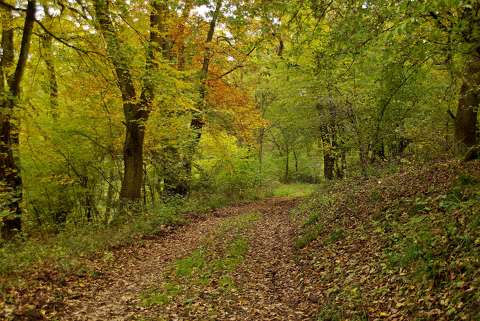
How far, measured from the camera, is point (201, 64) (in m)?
20.5

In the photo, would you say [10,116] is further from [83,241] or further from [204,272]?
[204,272]

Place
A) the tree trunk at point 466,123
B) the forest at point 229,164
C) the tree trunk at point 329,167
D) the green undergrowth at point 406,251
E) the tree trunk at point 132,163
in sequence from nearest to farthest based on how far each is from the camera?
the green undergrowth at point 406,251 → the forest at point 229,164 → the tree trunk at point 466,123 → the tree trunk at point 132,163 → the tree trunk at point 329,167

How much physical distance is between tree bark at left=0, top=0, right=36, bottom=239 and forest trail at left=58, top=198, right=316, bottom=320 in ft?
10.9

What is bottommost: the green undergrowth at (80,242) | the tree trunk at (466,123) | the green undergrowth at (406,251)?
the green undergrowth at (80,242)

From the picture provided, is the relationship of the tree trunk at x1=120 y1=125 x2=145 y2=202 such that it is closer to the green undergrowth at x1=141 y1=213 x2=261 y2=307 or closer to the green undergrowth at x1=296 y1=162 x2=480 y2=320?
the green undergrowth at x1=141 y1=213 x2=261 y2=307

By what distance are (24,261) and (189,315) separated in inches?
169

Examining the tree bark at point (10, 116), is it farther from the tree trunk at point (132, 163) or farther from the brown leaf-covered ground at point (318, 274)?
the tree trunk at point (132, 163)

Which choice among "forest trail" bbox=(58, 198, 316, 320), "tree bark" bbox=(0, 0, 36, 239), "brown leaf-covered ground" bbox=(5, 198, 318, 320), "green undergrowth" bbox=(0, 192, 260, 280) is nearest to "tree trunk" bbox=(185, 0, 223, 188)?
"green undergrowth" bbox=(0, 192, 260, 280)

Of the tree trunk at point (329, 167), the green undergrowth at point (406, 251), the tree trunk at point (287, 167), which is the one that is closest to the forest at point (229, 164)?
the green undergrowth at point (406, 251)

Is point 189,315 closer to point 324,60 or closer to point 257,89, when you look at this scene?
point 324,60

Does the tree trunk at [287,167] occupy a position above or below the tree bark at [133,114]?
below

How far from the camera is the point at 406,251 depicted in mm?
6535

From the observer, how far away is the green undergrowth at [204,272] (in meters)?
7.76

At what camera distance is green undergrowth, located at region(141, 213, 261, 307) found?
7762 mm
